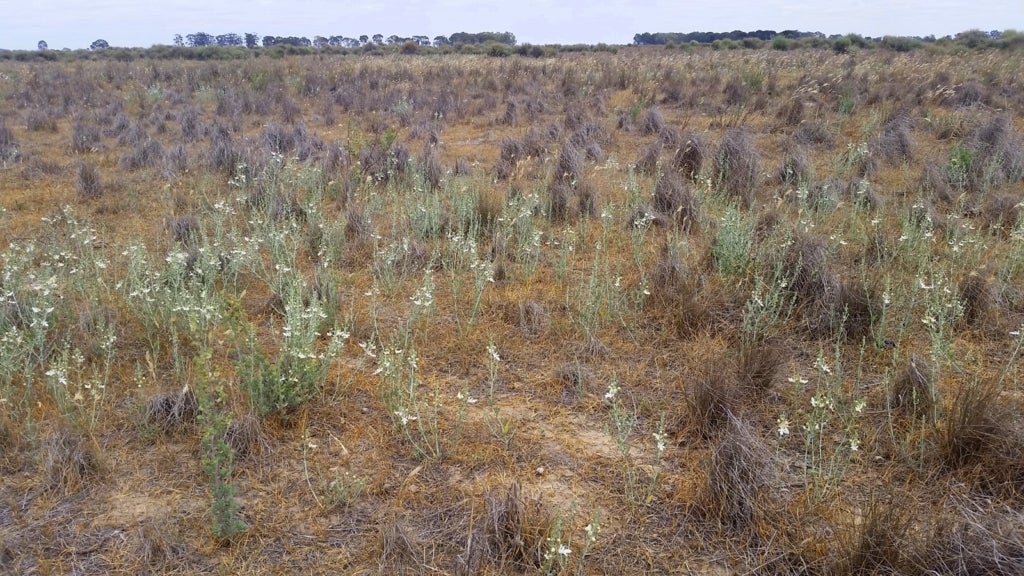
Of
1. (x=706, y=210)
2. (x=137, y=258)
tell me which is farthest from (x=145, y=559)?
(x=706, y=210)

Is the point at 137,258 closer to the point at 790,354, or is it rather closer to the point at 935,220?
the point at 790,354

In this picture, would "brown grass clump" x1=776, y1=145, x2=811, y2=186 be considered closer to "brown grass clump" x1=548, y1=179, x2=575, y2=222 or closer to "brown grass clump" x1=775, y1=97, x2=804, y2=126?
"brown grass clump" x1=548, y1=179, x2=575, y2=222

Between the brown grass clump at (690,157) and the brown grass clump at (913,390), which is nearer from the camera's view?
the brown grass clump at (913,390)

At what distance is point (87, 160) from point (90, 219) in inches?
132

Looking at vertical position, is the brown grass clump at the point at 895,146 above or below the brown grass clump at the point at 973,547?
above

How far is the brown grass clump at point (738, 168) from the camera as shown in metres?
6.73

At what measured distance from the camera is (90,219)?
21.1 feet

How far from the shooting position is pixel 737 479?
2562 millimetres

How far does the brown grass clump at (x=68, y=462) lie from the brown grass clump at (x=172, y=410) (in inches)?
11.5

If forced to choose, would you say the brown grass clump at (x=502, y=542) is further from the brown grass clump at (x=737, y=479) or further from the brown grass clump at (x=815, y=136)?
the brown grass clump at (x=815, y=136)

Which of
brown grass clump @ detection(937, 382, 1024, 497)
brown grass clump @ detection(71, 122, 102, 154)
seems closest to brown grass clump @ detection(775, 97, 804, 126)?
brown grass clump @ detection(937, 382, 1024, 497)

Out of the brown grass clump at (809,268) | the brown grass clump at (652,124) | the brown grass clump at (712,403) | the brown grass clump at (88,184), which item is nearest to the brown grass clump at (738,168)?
the brown grass clump at (809,268)

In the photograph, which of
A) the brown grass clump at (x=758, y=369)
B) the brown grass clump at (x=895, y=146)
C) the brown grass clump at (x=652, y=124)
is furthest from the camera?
the brown grass clump at (x=652, y=124)

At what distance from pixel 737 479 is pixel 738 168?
534 cm
